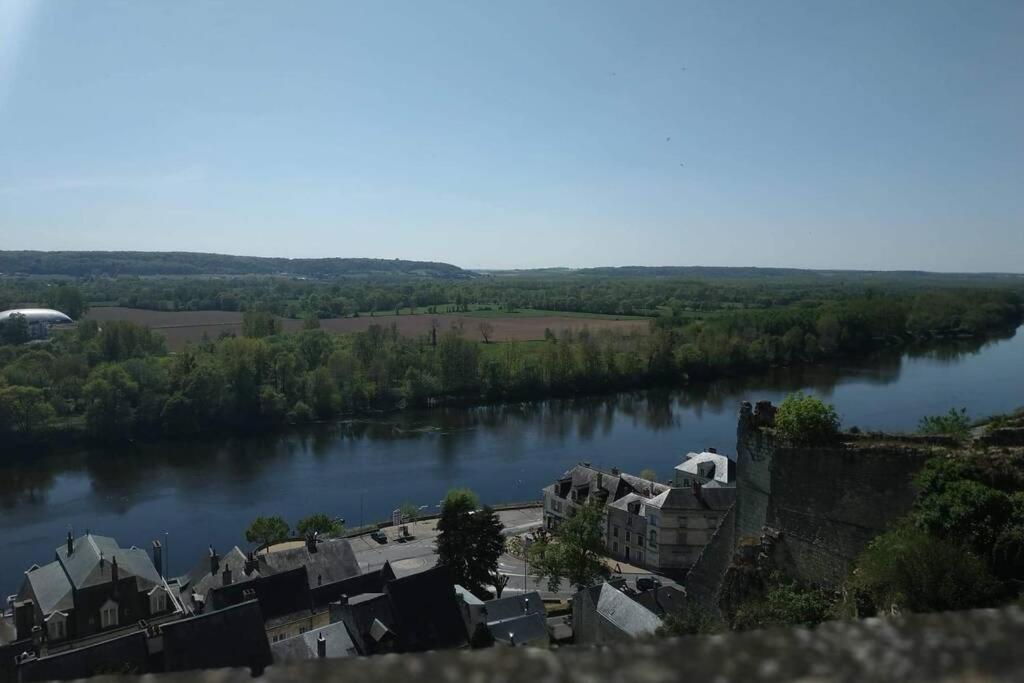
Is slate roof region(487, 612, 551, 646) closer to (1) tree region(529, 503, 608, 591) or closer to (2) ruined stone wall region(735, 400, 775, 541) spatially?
(1) tree region(529, 503, 608, 591)

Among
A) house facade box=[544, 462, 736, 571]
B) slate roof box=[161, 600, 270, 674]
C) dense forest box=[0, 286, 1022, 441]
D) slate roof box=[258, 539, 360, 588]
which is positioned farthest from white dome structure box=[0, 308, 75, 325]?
slate roof box=[161, 600, 270, 674]

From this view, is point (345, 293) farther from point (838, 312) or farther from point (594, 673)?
point (594, 673)

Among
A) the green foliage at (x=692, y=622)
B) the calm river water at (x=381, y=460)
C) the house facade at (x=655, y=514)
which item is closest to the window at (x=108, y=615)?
the calm river water at (x=381, y=460)

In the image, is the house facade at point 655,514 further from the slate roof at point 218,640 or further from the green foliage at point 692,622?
the slate roof at point 218,640

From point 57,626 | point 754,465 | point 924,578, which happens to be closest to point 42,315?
point 57,626

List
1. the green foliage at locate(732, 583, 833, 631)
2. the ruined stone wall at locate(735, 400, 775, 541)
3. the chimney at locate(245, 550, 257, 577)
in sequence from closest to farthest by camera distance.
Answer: the green foliage at locate(732, 583, 833, 631)
the ruined stone wall at locate(735, 400, 775, 541)
the chimney at locate(245, 550, 257, 577)

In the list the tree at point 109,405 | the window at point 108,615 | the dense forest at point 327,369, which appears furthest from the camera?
the dense forest at point 327,369
